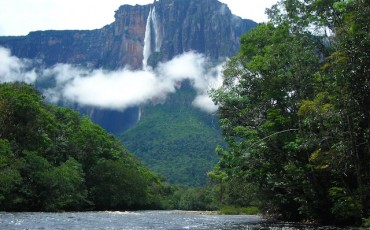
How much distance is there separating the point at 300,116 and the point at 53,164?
38.4 m

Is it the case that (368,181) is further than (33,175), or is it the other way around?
(33,175)

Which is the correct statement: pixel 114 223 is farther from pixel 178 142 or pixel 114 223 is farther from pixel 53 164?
pixel 178 142

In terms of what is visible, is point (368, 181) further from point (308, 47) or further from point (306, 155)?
point (308, 47)

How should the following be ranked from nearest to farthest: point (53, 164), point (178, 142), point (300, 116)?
point (300, 116)
point (53, 164)
point (178, 142)

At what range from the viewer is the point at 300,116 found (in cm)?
2364

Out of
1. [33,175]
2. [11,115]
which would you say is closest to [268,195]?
[33,175]

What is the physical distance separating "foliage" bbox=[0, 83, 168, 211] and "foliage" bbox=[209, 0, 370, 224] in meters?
22.9

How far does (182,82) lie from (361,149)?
15359 cm

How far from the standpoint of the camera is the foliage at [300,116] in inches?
731

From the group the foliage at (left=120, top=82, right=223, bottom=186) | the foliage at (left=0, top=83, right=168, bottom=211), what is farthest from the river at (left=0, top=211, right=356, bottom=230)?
the foliage at (left=120, top=82, right=223, bottom=186)

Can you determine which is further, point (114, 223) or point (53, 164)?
point (53, 164)

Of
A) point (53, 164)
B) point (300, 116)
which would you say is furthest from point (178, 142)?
point (300, 116)

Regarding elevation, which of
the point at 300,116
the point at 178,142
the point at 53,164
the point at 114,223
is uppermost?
the point at 178,142

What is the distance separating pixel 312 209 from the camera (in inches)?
976
